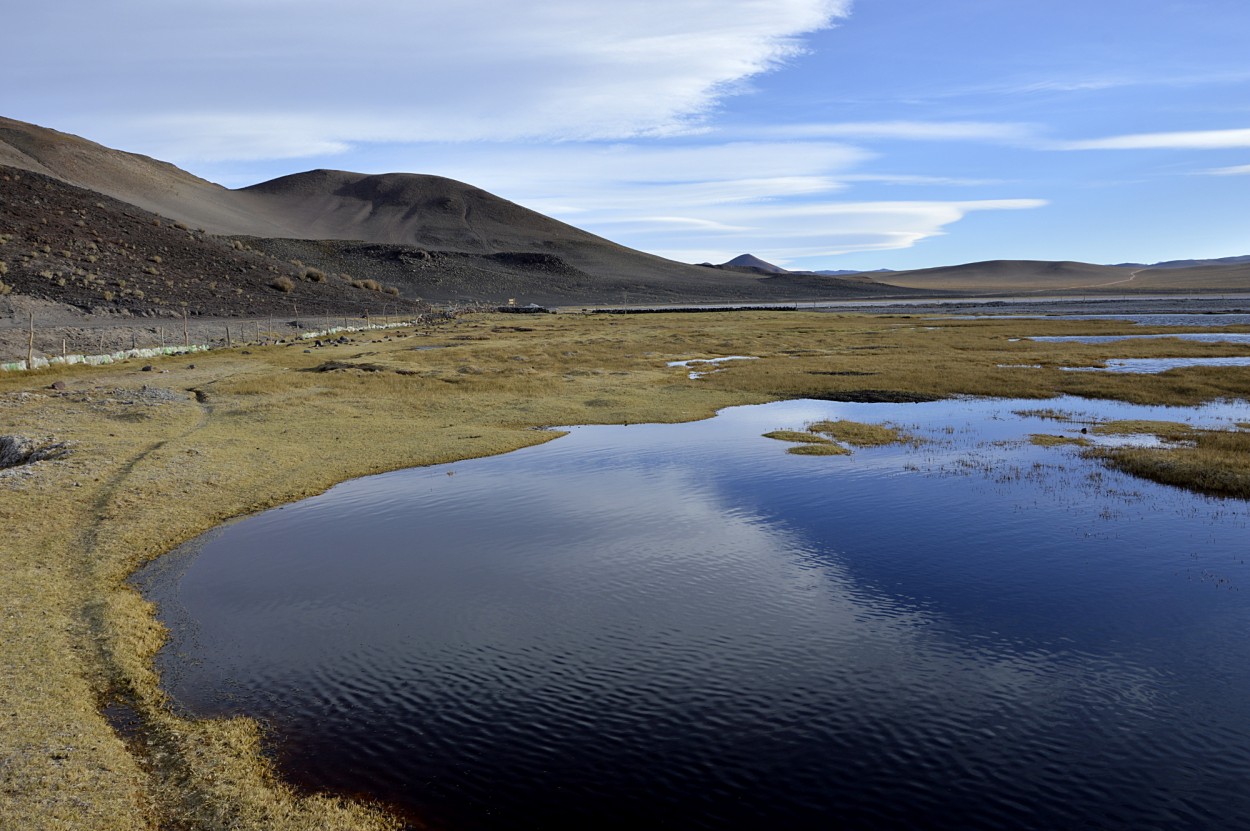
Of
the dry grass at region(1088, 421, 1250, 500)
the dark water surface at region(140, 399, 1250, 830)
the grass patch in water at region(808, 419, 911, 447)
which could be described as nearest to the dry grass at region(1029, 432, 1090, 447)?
the dry grass at region(1088, 421, 1250, 500)

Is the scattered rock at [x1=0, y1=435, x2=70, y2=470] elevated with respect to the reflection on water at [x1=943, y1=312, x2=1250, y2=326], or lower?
lower

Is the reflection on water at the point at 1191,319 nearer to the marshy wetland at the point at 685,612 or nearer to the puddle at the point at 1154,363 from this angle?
the puddle at the point at 1154,363

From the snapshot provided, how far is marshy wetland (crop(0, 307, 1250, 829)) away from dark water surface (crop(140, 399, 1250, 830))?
0.22 ft

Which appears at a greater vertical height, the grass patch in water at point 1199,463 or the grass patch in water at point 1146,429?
the grass patch in water at point 1146,429

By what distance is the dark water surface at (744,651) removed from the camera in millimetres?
10016

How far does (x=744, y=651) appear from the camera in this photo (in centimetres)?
1360

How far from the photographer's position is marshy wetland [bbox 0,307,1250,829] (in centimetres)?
1005

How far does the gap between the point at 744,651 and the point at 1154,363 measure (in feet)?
164

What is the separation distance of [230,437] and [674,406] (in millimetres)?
17781

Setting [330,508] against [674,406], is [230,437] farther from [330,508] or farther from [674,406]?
[674,406]

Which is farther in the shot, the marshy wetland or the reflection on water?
the reflection on water

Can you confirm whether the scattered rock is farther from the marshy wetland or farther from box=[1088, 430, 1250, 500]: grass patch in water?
box=[1088, 430, 1250, 500]: grass patch in water

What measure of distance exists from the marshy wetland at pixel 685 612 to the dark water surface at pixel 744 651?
0.07 m

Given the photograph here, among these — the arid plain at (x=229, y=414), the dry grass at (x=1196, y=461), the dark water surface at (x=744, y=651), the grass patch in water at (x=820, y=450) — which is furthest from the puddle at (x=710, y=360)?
the dark water surface at (x=744, y=651)
